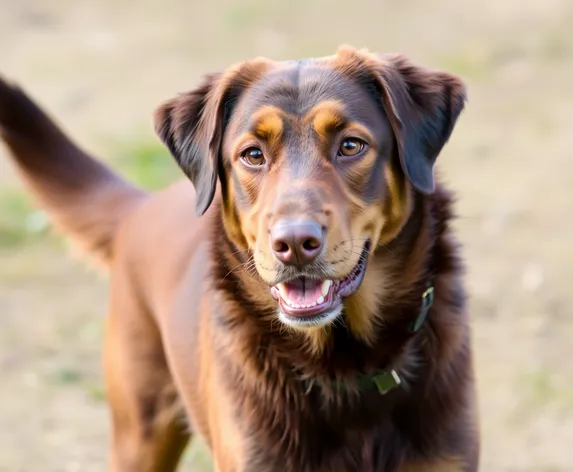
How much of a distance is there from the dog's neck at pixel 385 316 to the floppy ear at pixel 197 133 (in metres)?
0.26

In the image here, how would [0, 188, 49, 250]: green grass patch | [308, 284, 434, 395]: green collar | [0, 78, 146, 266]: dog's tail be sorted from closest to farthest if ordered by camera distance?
[308, 284, 434, 395]: green collar, [0, 78, 146, 266]: dog's tail, [0, 188, 49, 250]: green grass patch

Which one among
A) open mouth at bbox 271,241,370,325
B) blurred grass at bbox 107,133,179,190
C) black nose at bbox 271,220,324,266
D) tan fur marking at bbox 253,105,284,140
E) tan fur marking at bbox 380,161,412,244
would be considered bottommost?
blurred grass at bbox 107,133,179,190

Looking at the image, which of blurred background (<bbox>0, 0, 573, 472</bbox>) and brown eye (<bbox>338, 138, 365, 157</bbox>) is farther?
blurred background (<bbox>0, 0, 573, 472</bbox>)

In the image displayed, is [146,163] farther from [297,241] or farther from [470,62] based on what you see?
[297,241]

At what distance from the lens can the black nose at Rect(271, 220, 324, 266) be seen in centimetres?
337

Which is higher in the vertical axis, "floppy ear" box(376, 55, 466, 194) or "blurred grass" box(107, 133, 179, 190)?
"floppy ear" box(376, 55, 466, 194)

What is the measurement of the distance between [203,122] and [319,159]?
537 millimetres

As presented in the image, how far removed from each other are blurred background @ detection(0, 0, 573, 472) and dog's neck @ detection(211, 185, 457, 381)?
1.75 metres

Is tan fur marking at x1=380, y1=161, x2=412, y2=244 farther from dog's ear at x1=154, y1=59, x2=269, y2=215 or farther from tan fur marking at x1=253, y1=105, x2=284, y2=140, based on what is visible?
dog's ear at x1=154, y1=59, x2=269, y2=215

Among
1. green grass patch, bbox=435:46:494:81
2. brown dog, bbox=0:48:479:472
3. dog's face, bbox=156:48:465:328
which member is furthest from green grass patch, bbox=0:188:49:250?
dog's face, bbox=156:48:465:328

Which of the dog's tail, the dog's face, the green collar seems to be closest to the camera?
the dog's face

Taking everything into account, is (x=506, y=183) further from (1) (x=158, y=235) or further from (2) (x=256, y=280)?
(2) (x=256, y=280)

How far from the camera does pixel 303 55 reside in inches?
422

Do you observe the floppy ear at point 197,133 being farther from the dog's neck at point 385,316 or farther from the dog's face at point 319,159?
the dog's neck at point 385,316
